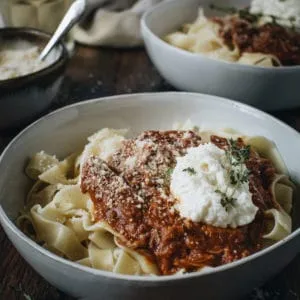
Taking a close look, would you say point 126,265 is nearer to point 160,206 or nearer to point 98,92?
point 160,206

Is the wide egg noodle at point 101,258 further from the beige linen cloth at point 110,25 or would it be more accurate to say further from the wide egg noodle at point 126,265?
the beige linen cloth at point 110,25

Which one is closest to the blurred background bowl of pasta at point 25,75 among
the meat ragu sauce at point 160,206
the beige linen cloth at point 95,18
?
the beige linen cloth at point 95,18

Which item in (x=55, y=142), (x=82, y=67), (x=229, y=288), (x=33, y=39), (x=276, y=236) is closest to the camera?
(x=229, y=288)

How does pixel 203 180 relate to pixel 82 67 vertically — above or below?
above

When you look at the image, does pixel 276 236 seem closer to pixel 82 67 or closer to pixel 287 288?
pixel 287 288

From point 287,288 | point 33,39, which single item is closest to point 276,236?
point 287,288

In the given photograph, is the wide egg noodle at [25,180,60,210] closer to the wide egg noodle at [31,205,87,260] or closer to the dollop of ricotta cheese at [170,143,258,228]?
the wide egg noodle at [31,205,87,260]

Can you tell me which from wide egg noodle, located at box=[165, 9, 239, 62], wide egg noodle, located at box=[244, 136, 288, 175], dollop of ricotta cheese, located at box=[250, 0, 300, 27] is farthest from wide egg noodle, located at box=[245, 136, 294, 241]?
dollop of ricotta cheese, located at box=[250, 0, 300, 27]
